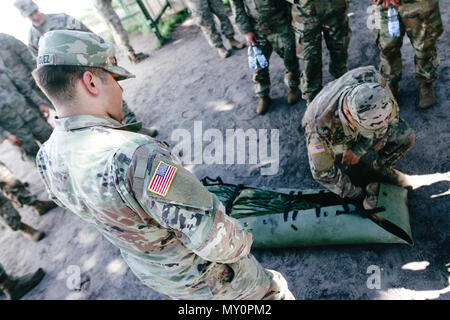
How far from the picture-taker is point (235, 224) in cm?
132

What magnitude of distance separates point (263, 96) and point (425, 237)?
219 centimetres

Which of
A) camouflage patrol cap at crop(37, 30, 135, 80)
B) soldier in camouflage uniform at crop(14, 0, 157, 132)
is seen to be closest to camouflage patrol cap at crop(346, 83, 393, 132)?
camouflage patrol cap at crop(37, 30, 135, 80)

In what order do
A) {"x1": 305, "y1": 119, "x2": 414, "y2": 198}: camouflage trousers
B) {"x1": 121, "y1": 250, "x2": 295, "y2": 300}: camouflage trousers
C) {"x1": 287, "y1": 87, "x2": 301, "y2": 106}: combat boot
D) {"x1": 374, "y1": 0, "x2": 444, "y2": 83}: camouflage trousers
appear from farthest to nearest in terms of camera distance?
1. {"x1": 287, "y1": 87, "x2": 301, "y2": 106}: combat boot
2. {"x1": 374, "y1": 0, "x2": 444, "y2": 83}: camouflage trousers
3. {"x1": 305, "y1": 119, "x2": 414, "y2": 198}: camouflage trousers
4. {"x1": 121, "y1": 250, "x2": 295, "y2": 300}: camouflage trousers

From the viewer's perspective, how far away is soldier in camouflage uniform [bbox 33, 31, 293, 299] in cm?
104

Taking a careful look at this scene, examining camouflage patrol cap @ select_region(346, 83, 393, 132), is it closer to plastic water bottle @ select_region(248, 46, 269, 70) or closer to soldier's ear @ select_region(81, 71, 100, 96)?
soldier's ear @ select_region(81, 71, 100, 96)

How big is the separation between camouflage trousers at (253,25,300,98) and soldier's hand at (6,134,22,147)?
9.77ft

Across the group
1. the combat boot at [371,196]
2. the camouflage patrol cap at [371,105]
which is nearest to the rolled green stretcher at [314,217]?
the combat boot at [371,196]

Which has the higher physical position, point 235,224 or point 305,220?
point 235,224

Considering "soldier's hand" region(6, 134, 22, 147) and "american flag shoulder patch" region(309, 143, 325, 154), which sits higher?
"soldier's hand" region(6, 134, 22, 147)

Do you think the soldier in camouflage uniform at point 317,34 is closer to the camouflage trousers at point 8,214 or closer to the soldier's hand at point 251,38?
the soldier's hand at point 251,38

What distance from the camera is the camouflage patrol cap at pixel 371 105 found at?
1721 millimetres
